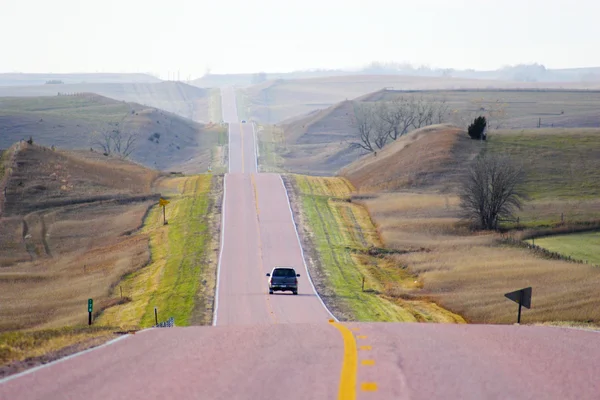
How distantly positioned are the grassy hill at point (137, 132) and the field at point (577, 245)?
228 feet

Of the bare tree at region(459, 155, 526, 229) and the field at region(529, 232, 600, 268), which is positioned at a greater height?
the bare tree at region(459, 155, 526, 229)

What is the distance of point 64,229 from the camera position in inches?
2539

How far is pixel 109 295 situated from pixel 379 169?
166 ft

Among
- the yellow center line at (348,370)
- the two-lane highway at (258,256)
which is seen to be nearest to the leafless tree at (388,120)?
the two-lane highway at (258,256)

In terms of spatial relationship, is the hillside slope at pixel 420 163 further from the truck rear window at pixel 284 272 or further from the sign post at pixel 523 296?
the sign post at pixel 523 296

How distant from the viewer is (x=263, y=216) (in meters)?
65.3

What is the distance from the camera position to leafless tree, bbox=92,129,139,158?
137413 mm

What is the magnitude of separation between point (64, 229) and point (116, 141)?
261 ft

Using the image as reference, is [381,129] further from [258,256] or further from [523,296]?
[523,296]

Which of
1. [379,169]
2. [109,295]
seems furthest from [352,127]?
[109,295]

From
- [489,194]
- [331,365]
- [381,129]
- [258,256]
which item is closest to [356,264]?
[258,256]

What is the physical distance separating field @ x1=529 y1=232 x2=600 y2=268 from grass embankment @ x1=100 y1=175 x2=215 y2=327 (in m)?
21.6

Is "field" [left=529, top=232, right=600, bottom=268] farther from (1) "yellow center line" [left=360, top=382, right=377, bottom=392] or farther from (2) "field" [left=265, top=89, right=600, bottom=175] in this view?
(2) "field" [left=265, top=89, right=600, bottom=175]

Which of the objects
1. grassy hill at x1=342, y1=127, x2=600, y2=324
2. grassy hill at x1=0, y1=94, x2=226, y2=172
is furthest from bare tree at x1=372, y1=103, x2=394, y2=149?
grassy hill at x1=342, y1=127, x2=600, y2=324
